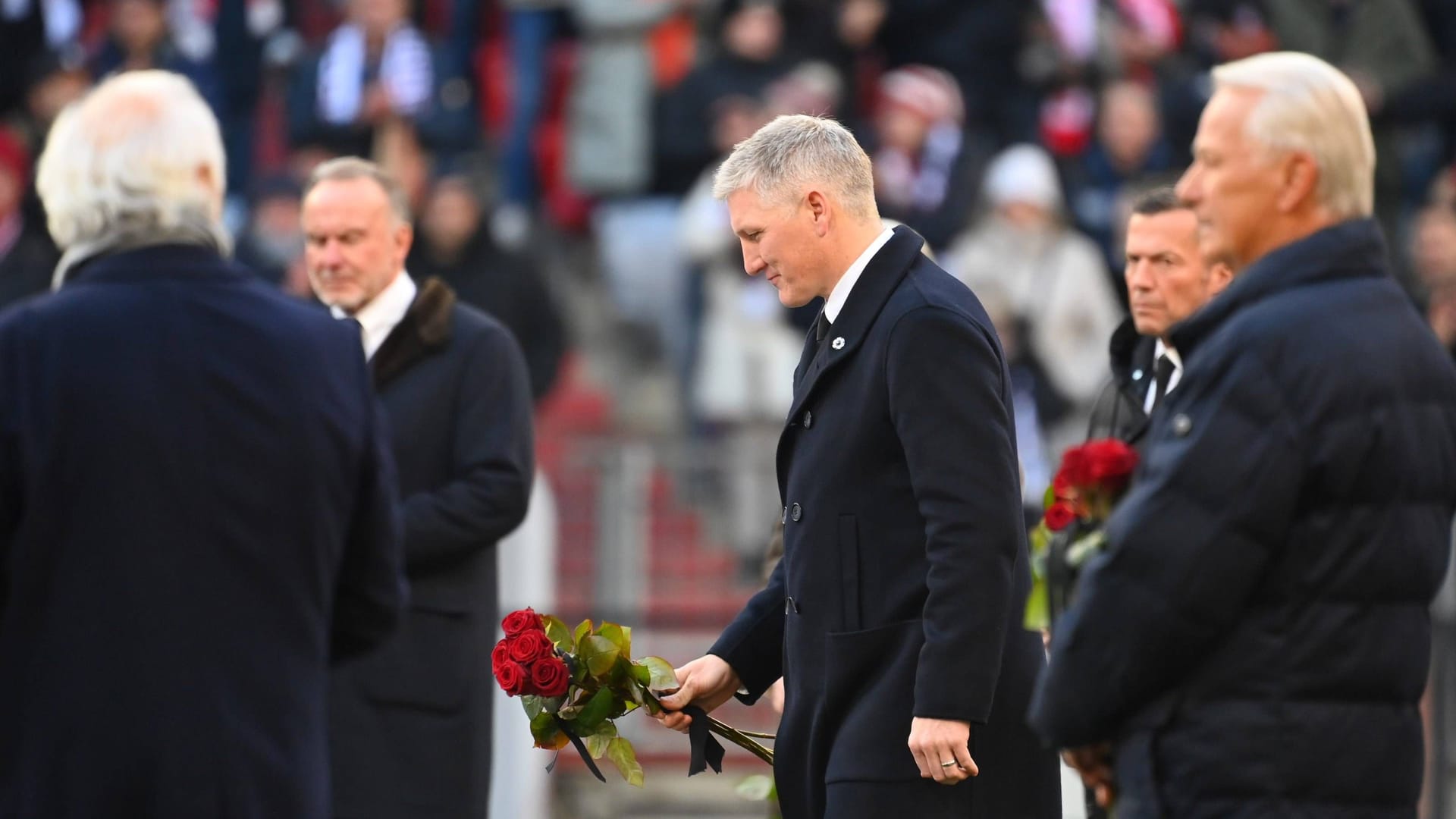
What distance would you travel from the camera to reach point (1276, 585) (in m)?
3.54

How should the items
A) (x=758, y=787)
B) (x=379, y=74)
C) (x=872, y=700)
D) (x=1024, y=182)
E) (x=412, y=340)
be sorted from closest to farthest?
(x=872, y=700), (x=758, y=787), (x=412, y=340), (x=1024, y=182), (x=379, y=74)

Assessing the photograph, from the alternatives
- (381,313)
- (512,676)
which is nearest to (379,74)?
(381,313)

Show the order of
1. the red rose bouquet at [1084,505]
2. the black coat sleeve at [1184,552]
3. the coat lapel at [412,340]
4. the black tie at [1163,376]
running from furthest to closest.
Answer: the coat lapel at [412,340], the black tie at [1163,376], the red rose bouquet at [1084,505], the black coat sleeve at [1184,552]

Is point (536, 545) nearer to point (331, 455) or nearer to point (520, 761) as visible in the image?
point (520, 761)

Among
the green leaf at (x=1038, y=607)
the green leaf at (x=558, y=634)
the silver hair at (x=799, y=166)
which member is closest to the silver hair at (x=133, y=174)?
the silver hair at (x=799, y=166)

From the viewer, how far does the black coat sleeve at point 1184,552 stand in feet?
11.5

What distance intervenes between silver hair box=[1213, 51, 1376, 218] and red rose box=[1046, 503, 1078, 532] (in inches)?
41.4

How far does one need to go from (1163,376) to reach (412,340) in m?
2.26

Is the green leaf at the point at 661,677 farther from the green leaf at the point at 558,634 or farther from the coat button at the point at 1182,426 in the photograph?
the coat button at the point at 1182,426

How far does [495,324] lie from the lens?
21.1 ft

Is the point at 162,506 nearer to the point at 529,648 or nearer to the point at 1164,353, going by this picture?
the point at 529,648

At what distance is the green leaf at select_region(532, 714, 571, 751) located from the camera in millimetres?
5113

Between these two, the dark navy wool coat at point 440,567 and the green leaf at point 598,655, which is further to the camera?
the dark navy wool coat at point 440,567

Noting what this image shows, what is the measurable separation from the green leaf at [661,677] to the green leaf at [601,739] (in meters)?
0.14
